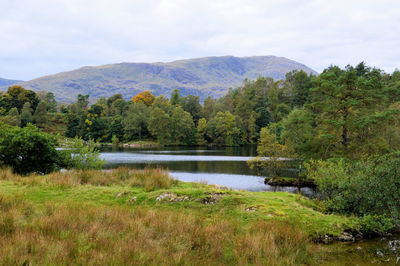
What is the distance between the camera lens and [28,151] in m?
16.6

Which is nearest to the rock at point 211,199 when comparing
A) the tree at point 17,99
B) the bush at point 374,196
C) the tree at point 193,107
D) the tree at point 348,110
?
the bush at point 374,196

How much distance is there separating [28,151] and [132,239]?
1378 cm

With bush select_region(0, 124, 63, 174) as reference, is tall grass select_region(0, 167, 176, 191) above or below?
below

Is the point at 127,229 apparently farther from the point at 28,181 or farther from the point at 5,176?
the point at 5,176

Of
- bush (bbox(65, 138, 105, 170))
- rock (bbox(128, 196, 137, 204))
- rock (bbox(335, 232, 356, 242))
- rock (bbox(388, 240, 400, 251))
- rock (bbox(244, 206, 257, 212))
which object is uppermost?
bush (bbox(65, 138, 105, 170))

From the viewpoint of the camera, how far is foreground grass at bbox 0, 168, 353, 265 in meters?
5.21

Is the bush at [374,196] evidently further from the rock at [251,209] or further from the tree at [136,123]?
the tree at [136,123]

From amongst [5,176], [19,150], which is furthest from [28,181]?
[19,150]

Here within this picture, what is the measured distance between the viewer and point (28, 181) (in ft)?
40.2

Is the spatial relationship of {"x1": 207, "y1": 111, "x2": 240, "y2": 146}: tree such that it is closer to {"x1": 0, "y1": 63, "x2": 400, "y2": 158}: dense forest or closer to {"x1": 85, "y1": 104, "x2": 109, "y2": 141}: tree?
{"x1": 0, "y1": 63, "x2": 400, "y2": 158}: dense forest

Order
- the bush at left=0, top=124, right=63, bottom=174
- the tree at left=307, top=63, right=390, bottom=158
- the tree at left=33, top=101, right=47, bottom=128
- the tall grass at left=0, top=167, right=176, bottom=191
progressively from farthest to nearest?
1. the tree at left=33, top=101, right=47, bottom=128
2. the tree at left=307, top=63, right=390, bottom=158
3. the bush at left=0, top=124, right=63, bottom=174
4. the tall grass at left=0, top=167, right=176, bottom=191

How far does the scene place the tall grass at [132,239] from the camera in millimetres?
5062

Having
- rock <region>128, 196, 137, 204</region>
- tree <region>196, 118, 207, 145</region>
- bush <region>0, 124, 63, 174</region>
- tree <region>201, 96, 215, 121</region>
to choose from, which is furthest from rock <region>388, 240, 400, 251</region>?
tree <region>201, 96, 215, 121</region>

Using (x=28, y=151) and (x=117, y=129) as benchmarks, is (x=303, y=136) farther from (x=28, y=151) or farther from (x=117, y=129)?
(x=117, y=129)
